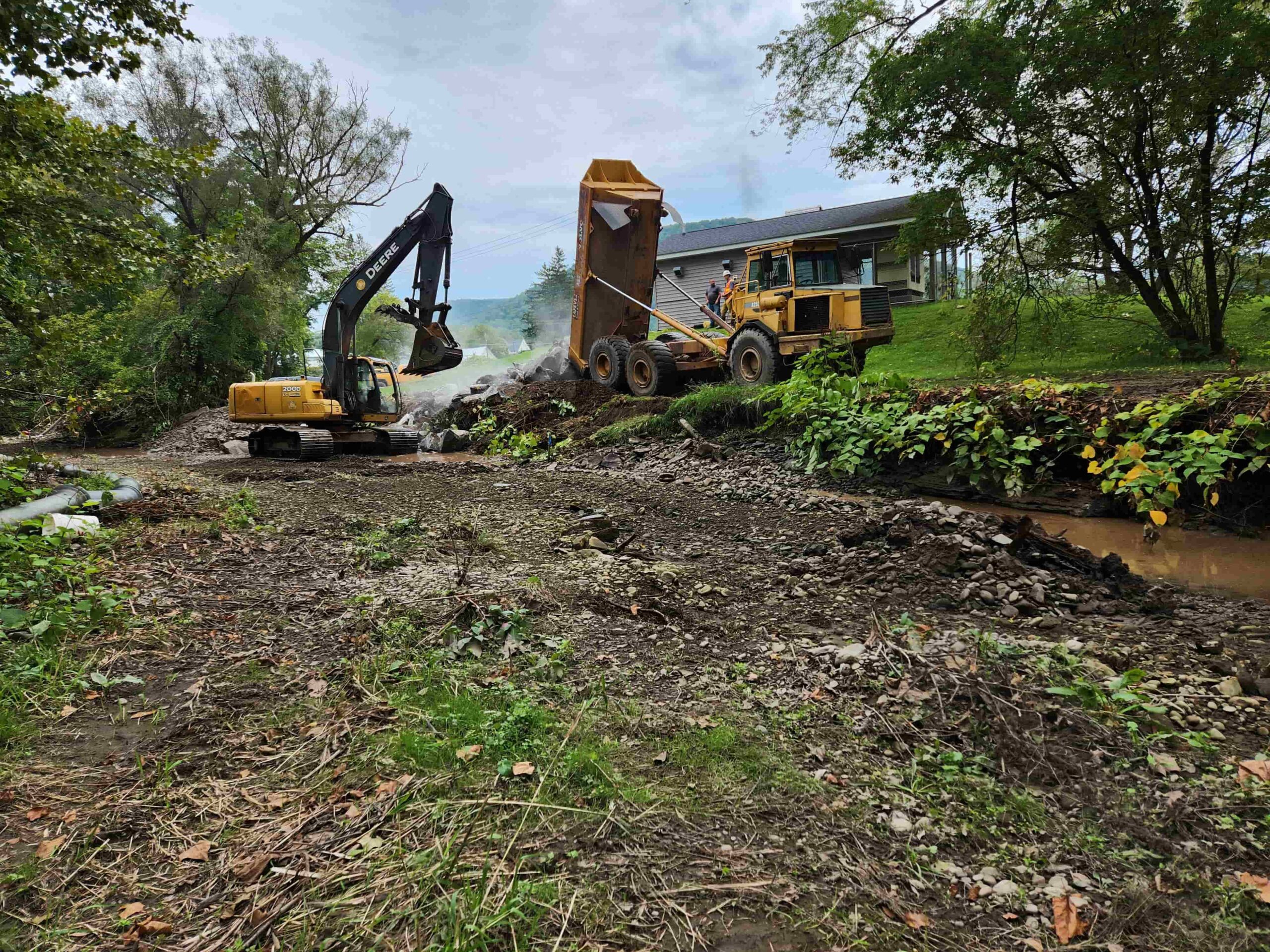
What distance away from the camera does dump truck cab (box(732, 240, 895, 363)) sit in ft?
40.1

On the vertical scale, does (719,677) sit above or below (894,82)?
below

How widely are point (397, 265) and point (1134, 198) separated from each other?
535 inches

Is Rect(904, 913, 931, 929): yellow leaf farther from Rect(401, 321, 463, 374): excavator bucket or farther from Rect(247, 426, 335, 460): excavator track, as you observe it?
Rect(247, 426, 335, 460): excavator track

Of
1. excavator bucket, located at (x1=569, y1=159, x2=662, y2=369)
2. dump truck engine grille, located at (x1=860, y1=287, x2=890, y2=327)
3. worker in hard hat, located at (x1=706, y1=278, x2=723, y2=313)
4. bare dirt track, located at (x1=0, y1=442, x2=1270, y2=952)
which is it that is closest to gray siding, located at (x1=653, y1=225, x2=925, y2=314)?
worker in hard hat, located at (x1=706, y1=278, x2=723, y2=313)

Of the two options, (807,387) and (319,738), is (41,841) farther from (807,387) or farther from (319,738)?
(807,387)

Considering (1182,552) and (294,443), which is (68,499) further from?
(1182,552)

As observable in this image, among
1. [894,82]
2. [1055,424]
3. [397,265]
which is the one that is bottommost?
[1055,424]

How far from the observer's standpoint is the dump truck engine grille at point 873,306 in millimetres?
12219

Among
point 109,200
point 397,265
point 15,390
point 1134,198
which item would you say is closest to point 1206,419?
point 1134,198

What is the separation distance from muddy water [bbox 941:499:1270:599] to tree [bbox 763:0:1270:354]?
23.1 feet

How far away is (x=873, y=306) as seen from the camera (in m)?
12.3

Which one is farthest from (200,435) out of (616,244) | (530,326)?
(530,326)

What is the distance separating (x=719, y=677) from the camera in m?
3.65

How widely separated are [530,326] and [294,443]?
3468 cm
